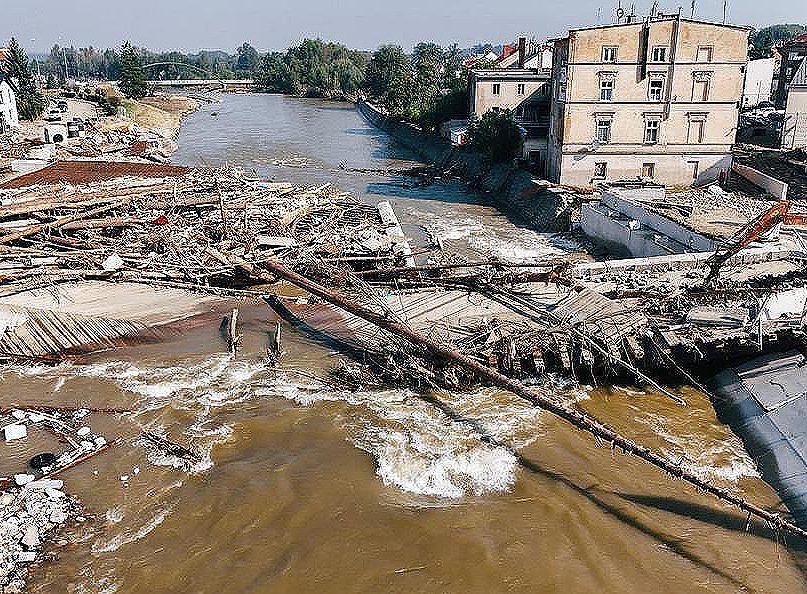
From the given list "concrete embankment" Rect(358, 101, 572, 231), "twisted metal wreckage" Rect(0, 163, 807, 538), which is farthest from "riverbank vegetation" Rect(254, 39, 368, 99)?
"twisted metal wreckage" Rect(0, 163, 807, 538)

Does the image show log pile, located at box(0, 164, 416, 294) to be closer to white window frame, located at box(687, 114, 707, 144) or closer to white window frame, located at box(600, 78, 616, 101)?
white window frame, located at box(600, 78, 616, 101)

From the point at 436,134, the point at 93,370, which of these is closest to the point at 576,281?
the point at 93,370

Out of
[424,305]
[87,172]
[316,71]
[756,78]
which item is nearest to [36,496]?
[424,305]

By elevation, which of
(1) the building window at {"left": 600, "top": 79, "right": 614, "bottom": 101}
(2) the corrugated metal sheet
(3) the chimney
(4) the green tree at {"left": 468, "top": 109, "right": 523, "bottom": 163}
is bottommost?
(2) the corrugated metal sheet

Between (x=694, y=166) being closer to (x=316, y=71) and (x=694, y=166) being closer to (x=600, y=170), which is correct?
(x=600, y=170)

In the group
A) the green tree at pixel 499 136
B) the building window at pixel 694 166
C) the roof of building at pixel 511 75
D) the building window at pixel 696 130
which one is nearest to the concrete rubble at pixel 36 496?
the building window at pixel 694 166

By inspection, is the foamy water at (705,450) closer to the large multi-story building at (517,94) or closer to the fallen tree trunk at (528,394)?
the fallen tree trunk at (528,394)
